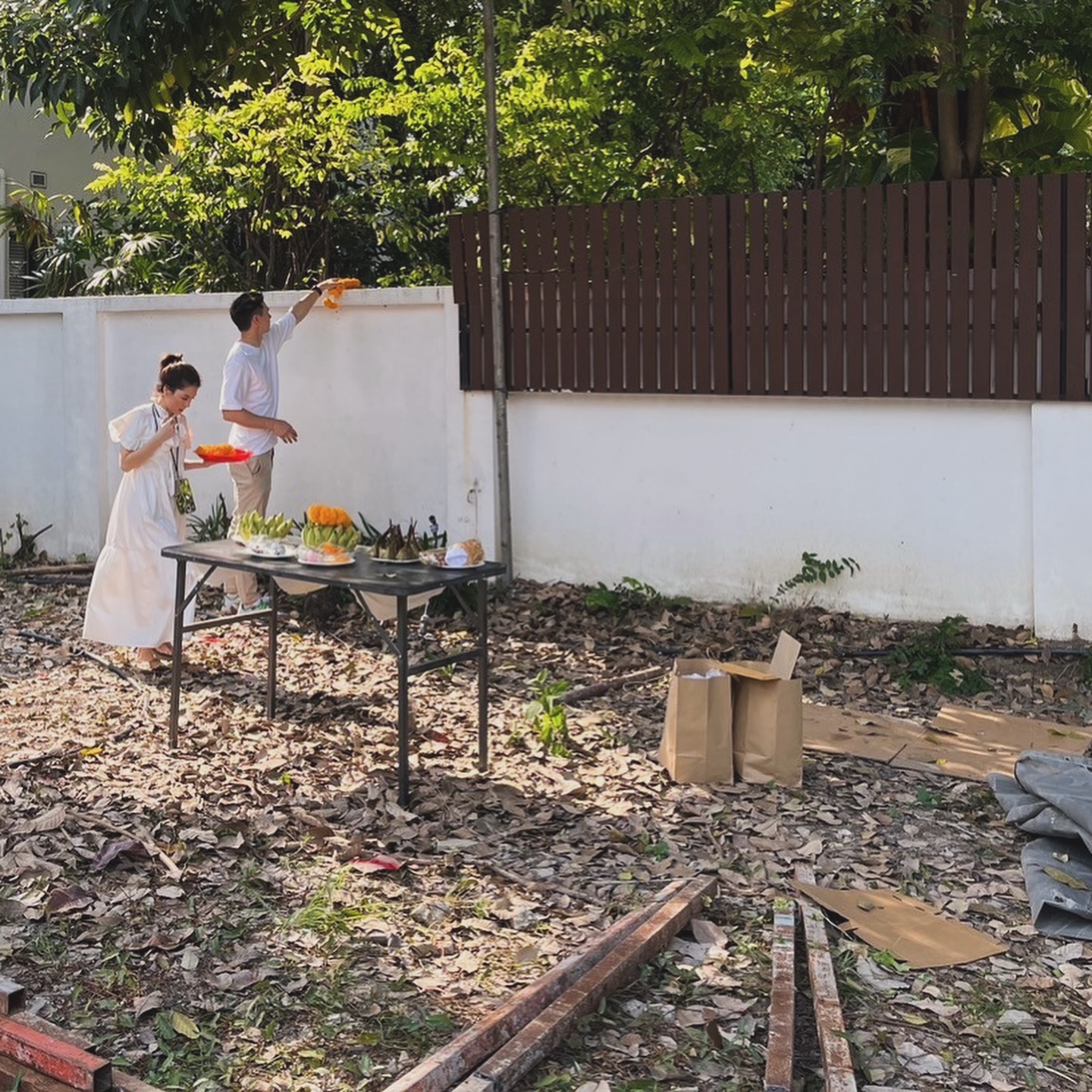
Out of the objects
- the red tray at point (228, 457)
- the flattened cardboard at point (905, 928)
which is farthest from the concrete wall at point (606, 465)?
the flattened cardboard at point (905, 928)

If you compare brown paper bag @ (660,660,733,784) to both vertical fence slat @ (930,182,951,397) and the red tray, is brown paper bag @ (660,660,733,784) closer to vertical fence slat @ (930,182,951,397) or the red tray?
vertical fence slat @ (930,182,951,397)

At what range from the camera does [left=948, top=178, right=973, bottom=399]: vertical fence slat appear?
852cm

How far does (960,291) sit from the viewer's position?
28.1 feet

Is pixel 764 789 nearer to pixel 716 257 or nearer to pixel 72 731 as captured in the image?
pixel 72 731

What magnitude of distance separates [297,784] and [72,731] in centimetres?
156

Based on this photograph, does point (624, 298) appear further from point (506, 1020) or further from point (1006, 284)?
point (506, 1020)

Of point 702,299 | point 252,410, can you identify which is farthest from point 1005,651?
point 252,410

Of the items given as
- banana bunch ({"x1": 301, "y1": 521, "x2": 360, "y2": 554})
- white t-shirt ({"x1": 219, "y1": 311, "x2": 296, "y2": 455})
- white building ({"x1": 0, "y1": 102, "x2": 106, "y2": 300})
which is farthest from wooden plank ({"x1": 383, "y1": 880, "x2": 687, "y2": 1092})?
white building ({"x1": 0, "y1": 102, "x2": 106, "y2": 300})

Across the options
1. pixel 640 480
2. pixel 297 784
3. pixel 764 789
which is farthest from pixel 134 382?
pixel 764 789

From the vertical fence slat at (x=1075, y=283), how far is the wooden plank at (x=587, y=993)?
4216 millimetres

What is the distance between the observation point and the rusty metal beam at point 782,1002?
12.6 feet

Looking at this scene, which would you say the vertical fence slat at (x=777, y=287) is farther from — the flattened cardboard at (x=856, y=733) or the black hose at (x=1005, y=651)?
the flattened cardboard at (x=856, y=733)

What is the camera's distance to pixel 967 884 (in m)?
5.45

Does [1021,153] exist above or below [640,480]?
above
